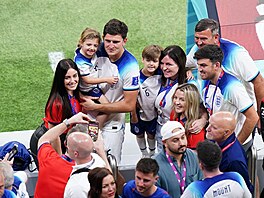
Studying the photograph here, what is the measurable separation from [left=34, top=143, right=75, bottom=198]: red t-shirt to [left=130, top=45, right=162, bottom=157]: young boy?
52.0 inches

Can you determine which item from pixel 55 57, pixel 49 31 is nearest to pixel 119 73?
pixel 55 57

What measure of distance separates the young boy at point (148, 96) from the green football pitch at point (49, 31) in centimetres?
219

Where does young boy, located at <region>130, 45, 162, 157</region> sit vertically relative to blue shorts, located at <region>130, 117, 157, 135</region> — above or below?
above

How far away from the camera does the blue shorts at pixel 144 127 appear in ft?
20.8

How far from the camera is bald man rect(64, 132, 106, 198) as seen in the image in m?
4.61

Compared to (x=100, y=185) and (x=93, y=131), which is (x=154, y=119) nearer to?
(x=93, y=131)

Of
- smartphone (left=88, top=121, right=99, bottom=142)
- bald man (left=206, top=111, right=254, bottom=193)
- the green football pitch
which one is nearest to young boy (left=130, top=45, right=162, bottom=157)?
smartphone (left=88, top=121, right=99, bottom=142)

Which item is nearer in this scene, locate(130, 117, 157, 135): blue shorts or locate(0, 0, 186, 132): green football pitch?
locate(130, 117, 157, 135): blue shorts

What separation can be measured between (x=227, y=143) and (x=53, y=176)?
1.21 metres

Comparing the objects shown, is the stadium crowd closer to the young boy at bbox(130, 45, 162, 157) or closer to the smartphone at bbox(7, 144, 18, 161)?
the young boy at bbox(130, 45, 162, 157)

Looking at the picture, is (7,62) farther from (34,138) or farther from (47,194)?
(47,194)

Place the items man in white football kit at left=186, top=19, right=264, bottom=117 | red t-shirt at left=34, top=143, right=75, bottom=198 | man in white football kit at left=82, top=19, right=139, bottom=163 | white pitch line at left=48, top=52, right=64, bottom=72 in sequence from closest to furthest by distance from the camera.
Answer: red t-shirt at left=34, top=143, right=75, bottom=198 → man in white football kit at left=186, top=19, right=264, bottom=117 → man in white football kit at left=82, top=19, right=139, bottom=163 → white pitch line at left=48, top=52, right=64, bottom=72

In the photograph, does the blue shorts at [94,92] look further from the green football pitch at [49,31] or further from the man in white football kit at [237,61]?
the green football pitch at [49,31]

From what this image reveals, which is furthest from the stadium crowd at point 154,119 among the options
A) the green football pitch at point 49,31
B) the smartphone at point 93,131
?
the green football pitch at point 49,31
